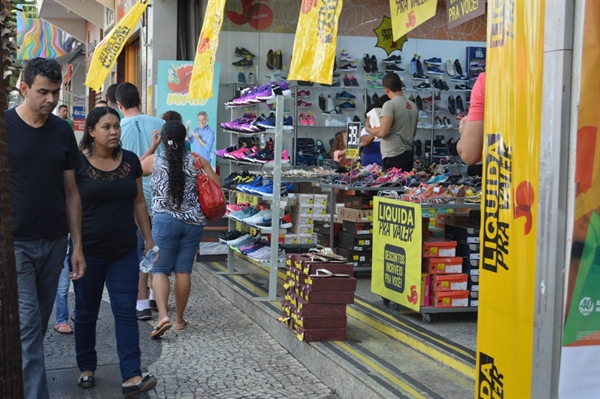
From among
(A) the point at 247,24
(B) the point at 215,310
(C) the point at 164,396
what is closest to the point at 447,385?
(C) the point at 164,396

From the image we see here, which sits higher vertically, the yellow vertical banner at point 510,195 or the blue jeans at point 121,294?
the yellow vertical banner at point 510,195

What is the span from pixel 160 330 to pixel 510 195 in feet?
14.5

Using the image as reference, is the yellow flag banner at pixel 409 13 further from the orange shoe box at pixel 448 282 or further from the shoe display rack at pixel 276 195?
the orange shoe box at pixel 448 282

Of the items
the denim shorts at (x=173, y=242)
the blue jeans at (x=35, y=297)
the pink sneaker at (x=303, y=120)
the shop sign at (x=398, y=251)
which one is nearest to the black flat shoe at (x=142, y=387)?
the blue jeans at (x=35, y=297)

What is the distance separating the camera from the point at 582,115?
2.98 metres

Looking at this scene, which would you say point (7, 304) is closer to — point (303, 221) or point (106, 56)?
point (303, 221)

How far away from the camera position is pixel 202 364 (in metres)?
6.37

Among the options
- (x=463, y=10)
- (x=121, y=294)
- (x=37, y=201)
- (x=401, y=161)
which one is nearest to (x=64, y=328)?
(x=121, y=294)

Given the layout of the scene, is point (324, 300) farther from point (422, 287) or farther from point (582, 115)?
point (582, 115)

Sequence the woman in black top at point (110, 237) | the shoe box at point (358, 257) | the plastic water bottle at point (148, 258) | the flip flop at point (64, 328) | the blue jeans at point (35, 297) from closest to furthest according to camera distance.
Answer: the blue jeans at point (35, 297), the woman in black top at point (110, 237), the plastic water bottle at point (148, 258), the flip flop at point (64, 328), the shoe box at point (358, 257)

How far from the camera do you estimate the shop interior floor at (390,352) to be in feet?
16.9

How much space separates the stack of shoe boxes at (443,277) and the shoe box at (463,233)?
0.14 meters

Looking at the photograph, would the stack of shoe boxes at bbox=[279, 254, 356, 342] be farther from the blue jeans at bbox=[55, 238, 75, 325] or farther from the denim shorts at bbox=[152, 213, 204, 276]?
the blue jeans at bbox=[55, 238, 75, 325]

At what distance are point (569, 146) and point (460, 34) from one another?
11.6 m
